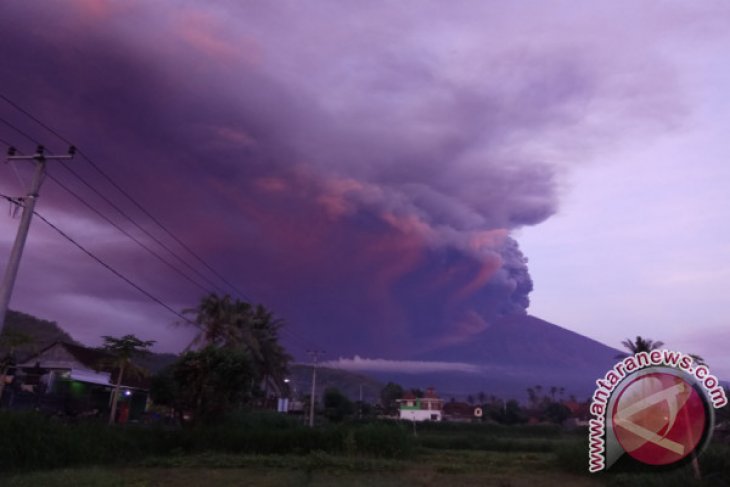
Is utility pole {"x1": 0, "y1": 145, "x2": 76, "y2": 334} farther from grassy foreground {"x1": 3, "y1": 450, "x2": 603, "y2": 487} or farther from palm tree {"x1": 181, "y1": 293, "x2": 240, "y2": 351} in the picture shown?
palm tree {"x1": 181, "y1": 293, "x2": 240, "y2": 351}

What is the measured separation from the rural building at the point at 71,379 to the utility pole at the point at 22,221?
80.7 feet

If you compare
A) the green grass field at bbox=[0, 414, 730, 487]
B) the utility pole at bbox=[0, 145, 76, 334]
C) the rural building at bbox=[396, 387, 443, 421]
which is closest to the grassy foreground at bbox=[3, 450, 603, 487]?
the green grass field at bbox=[0, 414, 730, 487]

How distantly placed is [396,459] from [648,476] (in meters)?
17.9

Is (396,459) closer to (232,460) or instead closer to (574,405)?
(232,460)

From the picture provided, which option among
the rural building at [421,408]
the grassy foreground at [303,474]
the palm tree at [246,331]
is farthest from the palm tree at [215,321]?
the rural building at [421,408]

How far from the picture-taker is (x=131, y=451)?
31906mm

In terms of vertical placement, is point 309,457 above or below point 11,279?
below

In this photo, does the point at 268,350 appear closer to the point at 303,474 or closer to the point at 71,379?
the point at 71,379

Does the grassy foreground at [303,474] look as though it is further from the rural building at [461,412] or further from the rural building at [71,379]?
the rural building at [461,412]

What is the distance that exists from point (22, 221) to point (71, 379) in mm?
32430

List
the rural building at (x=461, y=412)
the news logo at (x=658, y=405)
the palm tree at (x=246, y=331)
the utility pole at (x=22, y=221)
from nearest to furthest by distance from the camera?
the news logo at (x=658, y=405)
the utility pole at (x=22, y=221)
the palm tree at (x=246, y=331)
the rural building at (x=461, y=412)

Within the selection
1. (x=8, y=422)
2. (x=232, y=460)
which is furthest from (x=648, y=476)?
(x=8, y=422)

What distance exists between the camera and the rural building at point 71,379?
1727 inches

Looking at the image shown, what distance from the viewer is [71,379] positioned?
48188 millimetres
